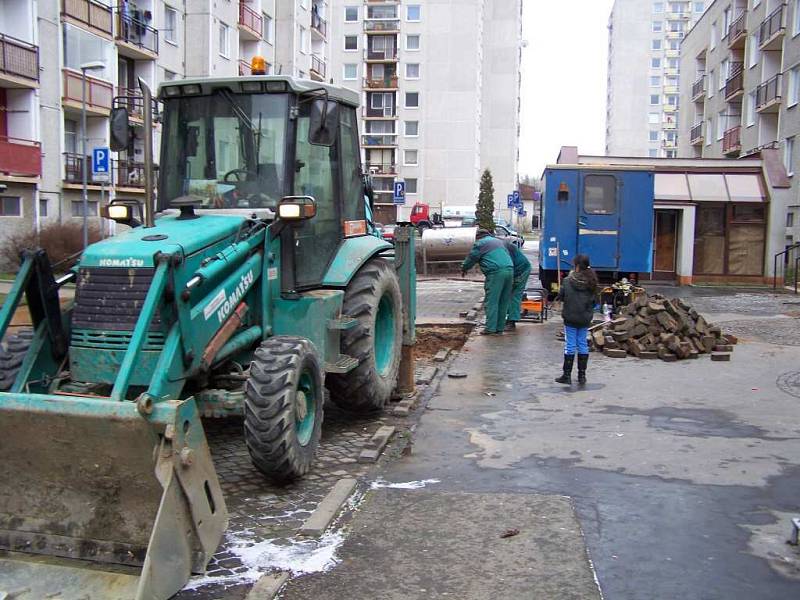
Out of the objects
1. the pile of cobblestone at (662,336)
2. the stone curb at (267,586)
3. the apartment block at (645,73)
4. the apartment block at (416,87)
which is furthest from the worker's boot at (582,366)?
the apartment block at (645,73)

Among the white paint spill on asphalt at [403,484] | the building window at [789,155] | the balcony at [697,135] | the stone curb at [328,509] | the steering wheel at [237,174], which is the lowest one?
the white paint spill on asphalt at [403,484]

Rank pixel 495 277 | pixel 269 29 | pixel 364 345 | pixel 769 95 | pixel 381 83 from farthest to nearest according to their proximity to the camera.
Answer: pixel 381 83, pixel 269 29, pixel 769 95, pixel 495 277, pixel 364 345

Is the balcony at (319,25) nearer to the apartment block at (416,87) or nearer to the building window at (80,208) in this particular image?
the apartment block at (416,87)

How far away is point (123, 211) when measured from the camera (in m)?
6.58

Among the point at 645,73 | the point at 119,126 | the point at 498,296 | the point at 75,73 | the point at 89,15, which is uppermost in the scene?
the point at 645,73

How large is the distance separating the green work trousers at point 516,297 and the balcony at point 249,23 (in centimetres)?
3209

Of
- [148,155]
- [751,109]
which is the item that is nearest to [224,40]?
[751,109]

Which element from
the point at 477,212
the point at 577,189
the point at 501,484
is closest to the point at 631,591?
the point at 501,484

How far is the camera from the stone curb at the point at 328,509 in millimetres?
5035

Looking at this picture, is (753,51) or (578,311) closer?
(578,311)

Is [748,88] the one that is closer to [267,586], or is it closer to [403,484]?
[403,484]

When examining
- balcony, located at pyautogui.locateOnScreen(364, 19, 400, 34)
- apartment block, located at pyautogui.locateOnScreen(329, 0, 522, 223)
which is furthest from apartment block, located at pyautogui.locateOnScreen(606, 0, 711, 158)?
balcony, located at pyautogui.locateOnScreen(364, 19, 400, 34)

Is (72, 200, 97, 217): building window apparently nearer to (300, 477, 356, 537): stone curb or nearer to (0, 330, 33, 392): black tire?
(0, 330, 33, 392): black tire

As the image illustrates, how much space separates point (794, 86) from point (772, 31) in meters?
3.25
